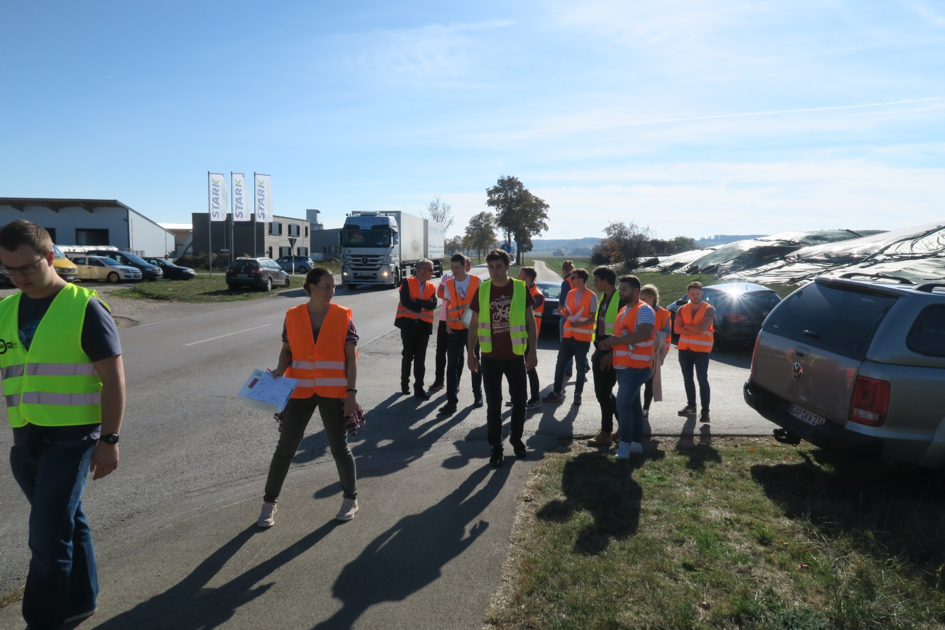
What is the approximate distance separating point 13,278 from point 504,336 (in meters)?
3.75

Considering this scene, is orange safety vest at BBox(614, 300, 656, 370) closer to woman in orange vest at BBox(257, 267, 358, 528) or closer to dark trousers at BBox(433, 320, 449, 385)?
woman in orange vest at BBox(257, 267, 358, 528)

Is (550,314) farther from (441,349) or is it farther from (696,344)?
(696,344)

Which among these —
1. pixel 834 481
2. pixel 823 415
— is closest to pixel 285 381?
pixel 823 415

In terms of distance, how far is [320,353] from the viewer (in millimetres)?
4258

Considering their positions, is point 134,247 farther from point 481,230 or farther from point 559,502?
point 559,502

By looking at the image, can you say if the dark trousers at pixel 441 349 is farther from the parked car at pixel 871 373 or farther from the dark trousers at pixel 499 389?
the parked car at pixel 871 373

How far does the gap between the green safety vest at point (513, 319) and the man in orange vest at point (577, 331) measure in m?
2.63

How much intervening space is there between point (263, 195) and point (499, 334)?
→ 44.1 meters

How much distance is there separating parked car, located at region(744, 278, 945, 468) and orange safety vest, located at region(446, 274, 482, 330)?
3.76 metres

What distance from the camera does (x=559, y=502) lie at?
4.75 meters

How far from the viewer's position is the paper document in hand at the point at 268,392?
407 centimetres

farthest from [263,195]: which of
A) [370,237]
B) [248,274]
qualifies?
[370,237]

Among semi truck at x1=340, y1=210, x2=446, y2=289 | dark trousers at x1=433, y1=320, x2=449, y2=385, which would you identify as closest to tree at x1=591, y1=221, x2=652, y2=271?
semi truck at x1=340, y1=210, x2=446, y2=289

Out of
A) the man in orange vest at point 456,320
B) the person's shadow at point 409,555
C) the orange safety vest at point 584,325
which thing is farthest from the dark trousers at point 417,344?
the person's shadow at point 409,555
